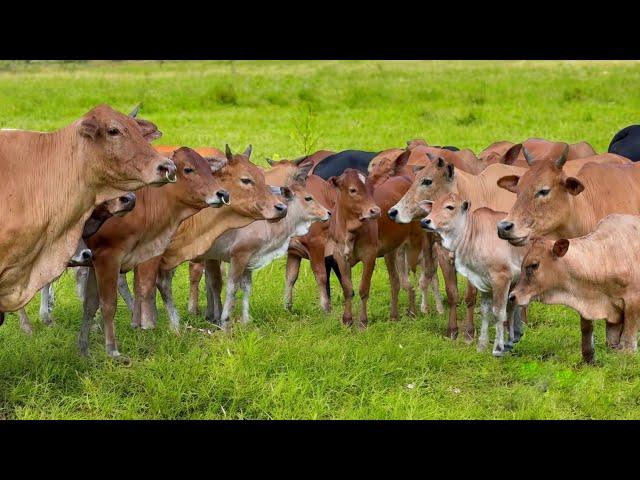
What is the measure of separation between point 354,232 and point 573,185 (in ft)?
6.54

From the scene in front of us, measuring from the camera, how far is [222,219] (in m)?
8.43

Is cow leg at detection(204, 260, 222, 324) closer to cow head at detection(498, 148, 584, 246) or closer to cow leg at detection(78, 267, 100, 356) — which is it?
cow leg at detection(78, 267, 100, 356)

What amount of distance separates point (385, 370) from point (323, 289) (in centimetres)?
220

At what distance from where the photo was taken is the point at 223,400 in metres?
6.49

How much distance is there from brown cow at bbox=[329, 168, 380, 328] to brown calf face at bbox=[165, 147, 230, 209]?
50.7 inches

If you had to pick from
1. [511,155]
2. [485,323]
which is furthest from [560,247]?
[511,155]

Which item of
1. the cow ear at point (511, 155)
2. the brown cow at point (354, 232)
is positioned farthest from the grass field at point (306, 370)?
the cow ear at point (511, 155)

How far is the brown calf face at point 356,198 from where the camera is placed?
858 cm

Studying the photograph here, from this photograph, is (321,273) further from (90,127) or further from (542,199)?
(90,127)

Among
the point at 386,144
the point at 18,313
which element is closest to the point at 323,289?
the point at 18,313

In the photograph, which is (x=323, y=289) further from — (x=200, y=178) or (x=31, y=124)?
(x=31, y=124)

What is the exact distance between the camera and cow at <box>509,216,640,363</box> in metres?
7.09

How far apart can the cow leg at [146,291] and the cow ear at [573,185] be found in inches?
127

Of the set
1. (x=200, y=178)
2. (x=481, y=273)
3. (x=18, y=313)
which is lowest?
(x=18, y=313)
